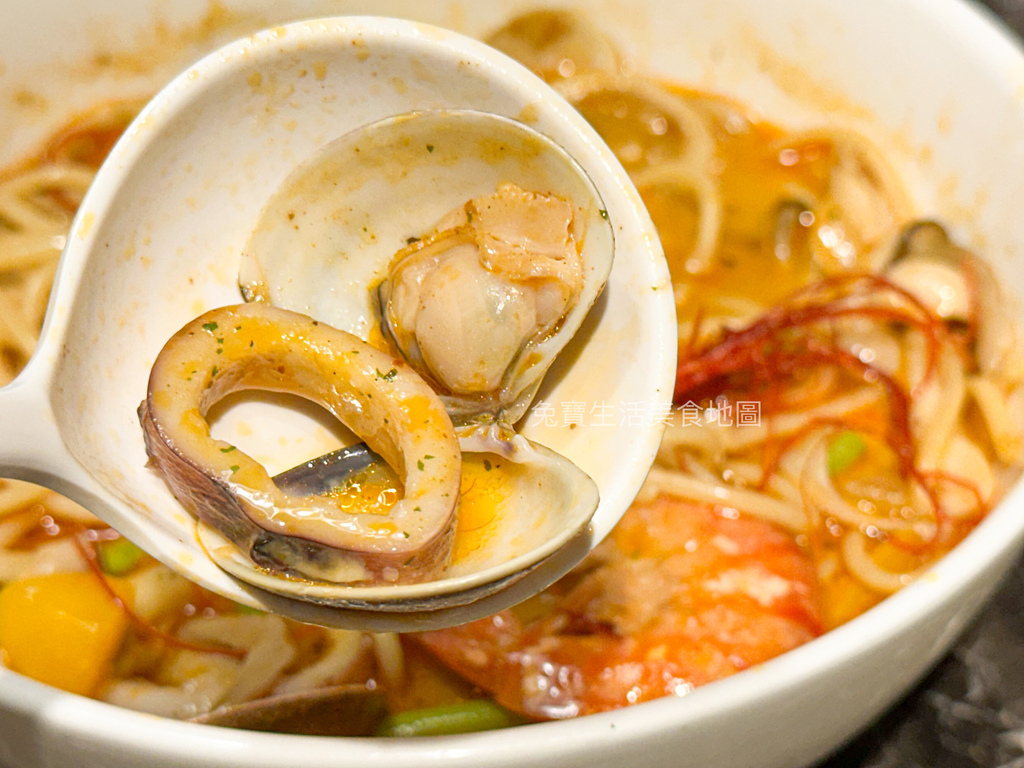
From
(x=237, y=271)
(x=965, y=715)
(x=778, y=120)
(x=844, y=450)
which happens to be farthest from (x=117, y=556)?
(x=778, y=120)

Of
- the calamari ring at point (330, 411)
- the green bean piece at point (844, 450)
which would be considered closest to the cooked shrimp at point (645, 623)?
the green bean piece at point (844, 450)

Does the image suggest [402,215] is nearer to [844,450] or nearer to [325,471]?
[325,471]

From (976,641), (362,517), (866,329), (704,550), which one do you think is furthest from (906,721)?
(362,517)

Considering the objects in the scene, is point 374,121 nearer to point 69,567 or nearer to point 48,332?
point 48,332

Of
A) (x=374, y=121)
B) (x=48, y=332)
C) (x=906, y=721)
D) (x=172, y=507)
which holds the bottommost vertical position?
(x=906, y=721)

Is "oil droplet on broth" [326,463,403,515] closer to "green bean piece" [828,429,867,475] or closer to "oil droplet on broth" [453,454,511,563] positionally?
"oil droplet on broth" [453,454,511,563]
